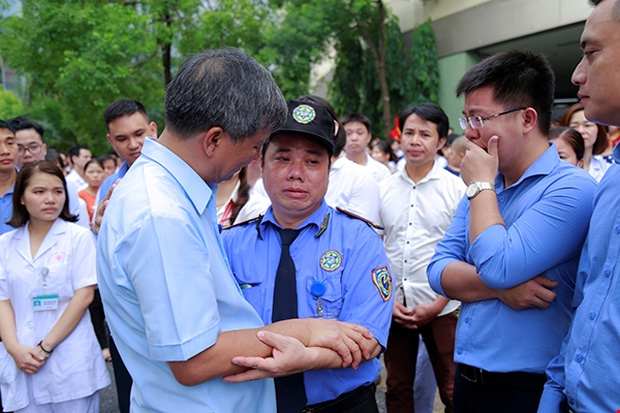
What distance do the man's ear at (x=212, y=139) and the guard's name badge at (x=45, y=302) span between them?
2.19 meters

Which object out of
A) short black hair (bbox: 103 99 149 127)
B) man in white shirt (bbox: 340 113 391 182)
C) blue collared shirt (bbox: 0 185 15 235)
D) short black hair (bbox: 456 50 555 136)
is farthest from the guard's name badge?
man in white shirt (bbox: 340 113 391 182)

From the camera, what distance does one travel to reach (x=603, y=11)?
56.9 inches

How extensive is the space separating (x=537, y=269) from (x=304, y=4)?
15.4 metres

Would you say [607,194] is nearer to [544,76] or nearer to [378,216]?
[544,76]

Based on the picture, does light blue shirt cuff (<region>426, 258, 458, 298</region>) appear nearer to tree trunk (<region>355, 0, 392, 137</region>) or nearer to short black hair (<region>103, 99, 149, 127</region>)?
short black hair (<region>103, 99, 149, 127</region>)

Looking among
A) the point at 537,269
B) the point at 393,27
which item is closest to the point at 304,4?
the point at 393,27

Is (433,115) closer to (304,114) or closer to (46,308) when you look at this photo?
(304,114)

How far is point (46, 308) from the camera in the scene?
310cm

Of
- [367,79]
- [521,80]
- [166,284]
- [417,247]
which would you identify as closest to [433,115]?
[417,247]

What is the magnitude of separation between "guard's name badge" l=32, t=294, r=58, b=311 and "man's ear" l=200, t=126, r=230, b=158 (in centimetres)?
219

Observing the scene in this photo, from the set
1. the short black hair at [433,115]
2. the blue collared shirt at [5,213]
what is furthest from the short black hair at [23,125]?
the short black hair at [433,115]

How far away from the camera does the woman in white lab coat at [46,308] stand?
3.02m

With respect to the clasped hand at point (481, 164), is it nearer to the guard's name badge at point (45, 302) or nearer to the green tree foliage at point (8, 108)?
the guard's name badge at point (45, 302)

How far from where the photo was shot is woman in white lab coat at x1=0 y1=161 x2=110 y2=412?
302cm
